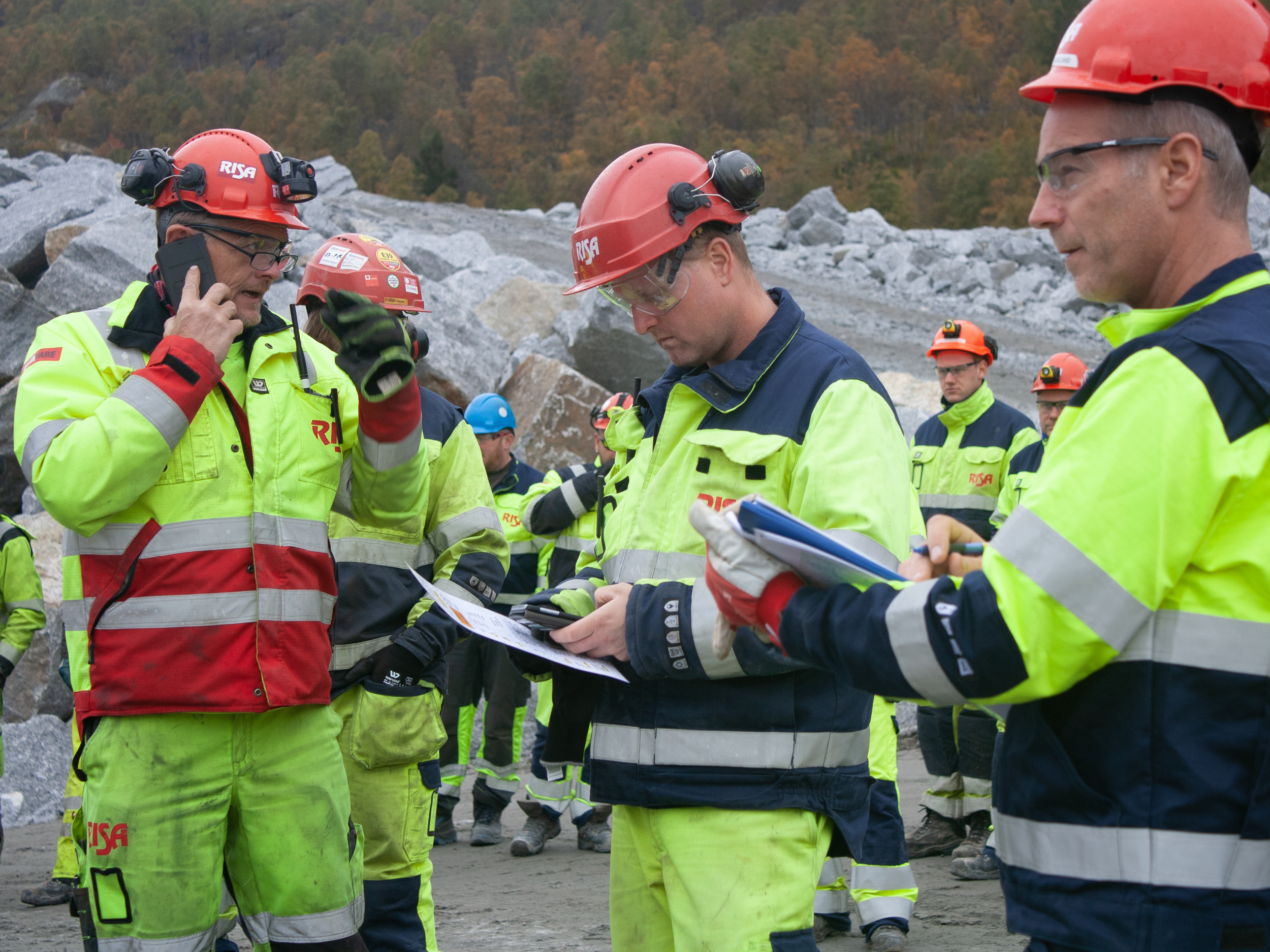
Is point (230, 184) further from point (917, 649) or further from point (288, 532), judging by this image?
point (917, 649)

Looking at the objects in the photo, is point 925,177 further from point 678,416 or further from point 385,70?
point 678,416

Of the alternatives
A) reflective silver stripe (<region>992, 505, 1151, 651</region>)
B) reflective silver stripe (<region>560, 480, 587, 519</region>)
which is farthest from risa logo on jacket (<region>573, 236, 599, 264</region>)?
reflective silver stripe (<region>560, 480, 587, 519</region>)

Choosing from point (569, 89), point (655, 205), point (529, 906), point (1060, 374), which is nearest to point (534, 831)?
point (529, 906)

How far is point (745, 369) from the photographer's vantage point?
259 cm

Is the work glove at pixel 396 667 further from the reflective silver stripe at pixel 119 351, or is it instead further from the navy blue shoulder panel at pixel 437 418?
the reflective silver stripe at pixel 119 351

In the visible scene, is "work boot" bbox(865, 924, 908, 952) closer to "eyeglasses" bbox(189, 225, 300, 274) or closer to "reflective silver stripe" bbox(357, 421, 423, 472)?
"reflective silver stripe" bbox(357, 421, 423, 472)

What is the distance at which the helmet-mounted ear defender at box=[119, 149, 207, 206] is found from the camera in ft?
9.99

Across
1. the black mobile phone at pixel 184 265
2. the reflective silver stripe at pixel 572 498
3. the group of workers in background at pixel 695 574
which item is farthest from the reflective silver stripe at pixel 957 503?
the black mobile phone at pixel 184 265

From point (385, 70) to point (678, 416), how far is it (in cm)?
7687

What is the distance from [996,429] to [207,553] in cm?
556

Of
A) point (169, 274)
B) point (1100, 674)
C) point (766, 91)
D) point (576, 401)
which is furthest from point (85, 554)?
point (766, 91)

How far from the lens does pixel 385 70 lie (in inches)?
2896

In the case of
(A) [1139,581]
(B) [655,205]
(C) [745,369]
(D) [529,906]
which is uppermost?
(B) [655,205]

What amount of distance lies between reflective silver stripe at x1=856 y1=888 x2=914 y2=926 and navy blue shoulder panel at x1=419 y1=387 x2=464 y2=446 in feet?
8.56
